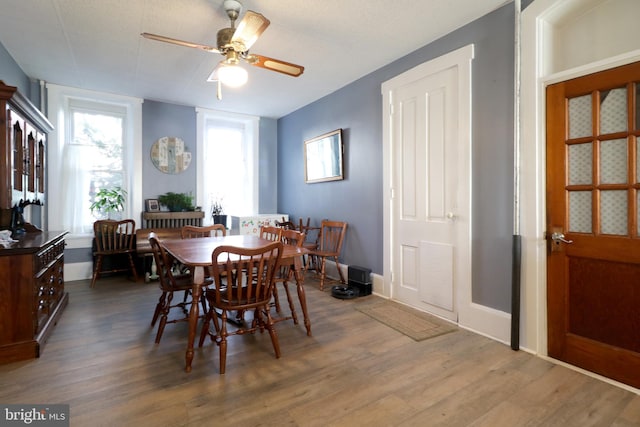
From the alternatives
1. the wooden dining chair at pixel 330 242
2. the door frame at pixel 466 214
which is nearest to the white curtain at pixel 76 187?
the wooden dining chair at pixel 330 242

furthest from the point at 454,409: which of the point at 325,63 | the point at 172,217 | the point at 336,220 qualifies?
the point at 172,217

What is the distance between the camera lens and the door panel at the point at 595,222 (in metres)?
1.93

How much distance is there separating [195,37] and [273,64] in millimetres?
935

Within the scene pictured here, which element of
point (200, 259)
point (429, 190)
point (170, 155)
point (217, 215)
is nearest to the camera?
point (200, 259)

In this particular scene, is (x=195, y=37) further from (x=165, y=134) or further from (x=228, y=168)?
(x=228, y=168)

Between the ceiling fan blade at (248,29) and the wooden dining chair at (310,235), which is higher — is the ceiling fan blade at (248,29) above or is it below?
above

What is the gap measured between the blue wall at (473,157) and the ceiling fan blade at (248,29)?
1767mm

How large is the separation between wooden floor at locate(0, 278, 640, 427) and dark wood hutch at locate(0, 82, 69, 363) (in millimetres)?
167

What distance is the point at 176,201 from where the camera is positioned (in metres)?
5.00

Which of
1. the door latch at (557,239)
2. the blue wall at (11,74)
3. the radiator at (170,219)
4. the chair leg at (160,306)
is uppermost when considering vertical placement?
the blue wall at (11,74)

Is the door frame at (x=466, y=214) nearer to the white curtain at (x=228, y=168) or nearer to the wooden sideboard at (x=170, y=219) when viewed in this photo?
the white curtain at (x=228, y=168)

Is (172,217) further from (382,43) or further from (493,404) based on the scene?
(493,404)

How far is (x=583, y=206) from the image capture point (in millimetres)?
2166

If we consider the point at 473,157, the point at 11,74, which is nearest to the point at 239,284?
the point at 473,157
